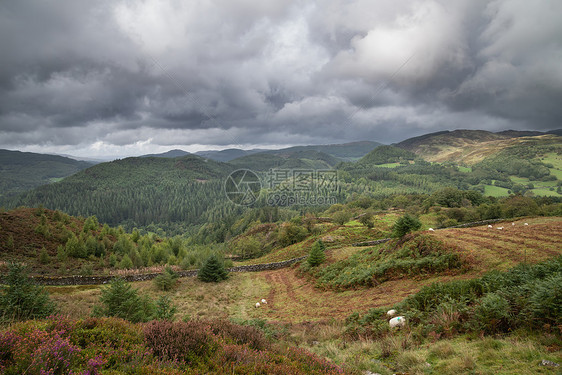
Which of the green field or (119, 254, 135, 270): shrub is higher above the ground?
(119, 254, 135, 270): shrub

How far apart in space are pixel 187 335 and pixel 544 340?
Answer: 762 centimetres

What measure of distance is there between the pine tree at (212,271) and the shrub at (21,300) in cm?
2028

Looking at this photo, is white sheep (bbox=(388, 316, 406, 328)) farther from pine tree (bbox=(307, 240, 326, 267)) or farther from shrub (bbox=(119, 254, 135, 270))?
shrub (bbox=(119, 254, 135, 270))

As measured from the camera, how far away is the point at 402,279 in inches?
A: 579

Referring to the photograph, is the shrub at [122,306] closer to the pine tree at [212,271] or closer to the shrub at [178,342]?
the shrub at [178,342]

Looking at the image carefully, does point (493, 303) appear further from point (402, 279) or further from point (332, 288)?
point (332, 288)

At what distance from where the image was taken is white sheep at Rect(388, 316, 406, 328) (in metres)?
8.03

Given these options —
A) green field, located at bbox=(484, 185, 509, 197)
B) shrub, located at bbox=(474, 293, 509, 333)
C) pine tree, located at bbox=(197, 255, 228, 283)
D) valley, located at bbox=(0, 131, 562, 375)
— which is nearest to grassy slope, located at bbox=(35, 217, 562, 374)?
valley, located at bbox=(0, 131, 562, 375)

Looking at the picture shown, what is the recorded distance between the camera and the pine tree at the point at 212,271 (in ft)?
96.9

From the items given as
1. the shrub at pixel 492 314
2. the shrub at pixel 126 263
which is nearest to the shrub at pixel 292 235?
the shrub at pixel 126 263

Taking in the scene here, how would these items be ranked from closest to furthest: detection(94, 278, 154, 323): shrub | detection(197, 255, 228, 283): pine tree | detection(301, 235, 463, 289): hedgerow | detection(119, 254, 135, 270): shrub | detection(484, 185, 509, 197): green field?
detection(94, 278, 154, 323): shrub < detection(301, 235, 463, 289): hedgerow < detection(197, 255, 228, 283): pine tree < detection(119, 254, 135, 270): shrub < detection(484, 185, 509, 197): green field

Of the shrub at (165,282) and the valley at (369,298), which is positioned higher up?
the valley at (369,298)

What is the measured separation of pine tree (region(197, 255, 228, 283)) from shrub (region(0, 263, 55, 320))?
2028cm

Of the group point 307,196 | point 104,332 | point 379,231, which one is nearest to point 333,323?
point 104,332
